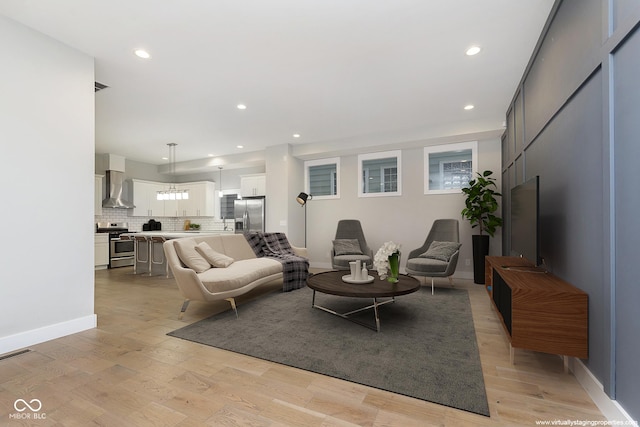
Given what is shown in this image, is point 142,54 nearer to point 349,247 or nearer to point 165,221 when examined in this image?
point 349,247

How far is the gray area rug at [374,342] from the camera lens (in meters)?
1.91

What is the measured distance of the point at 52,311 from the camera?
2.69m

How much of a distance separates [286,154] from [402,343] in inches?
189

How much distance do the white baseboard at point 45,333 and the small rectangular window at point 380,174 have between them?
196 inches

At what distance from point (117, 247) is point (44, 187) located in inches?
196

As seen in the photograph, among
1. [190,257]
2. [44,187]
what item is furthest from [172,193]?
[44,187]

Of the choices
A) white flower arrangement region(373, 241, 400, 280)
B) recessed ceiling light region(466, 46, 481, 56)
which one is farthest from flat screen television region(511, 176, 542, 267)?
recessed ceiling light region(466, 46, 481, 56)

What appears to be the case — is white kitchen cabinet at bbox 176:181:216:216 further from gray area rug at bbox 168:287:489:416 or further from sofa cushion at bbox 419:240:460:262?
sofa cushion at bbox 419:240:460:262

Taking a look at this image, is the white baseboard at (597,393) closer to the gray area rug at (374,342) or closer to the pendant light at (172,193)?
the gray area rug at (374,342)

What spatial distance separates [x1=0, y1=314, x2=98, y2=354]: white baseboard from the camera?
2395 millimetres

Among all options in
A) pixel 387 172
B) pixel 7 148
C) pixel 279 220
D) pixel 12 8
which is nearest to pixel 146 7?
pixel 12 8

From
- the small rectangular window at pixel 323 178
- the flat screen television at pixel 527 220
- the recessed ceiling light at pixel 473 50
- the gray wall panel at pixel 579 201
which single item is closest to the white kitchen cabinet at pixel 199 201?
the small rectangular window at pixel 323 178

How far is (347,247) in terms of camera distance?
548cm

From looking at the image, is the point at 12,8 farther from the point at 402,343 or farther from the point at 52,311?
the point at 402,343
